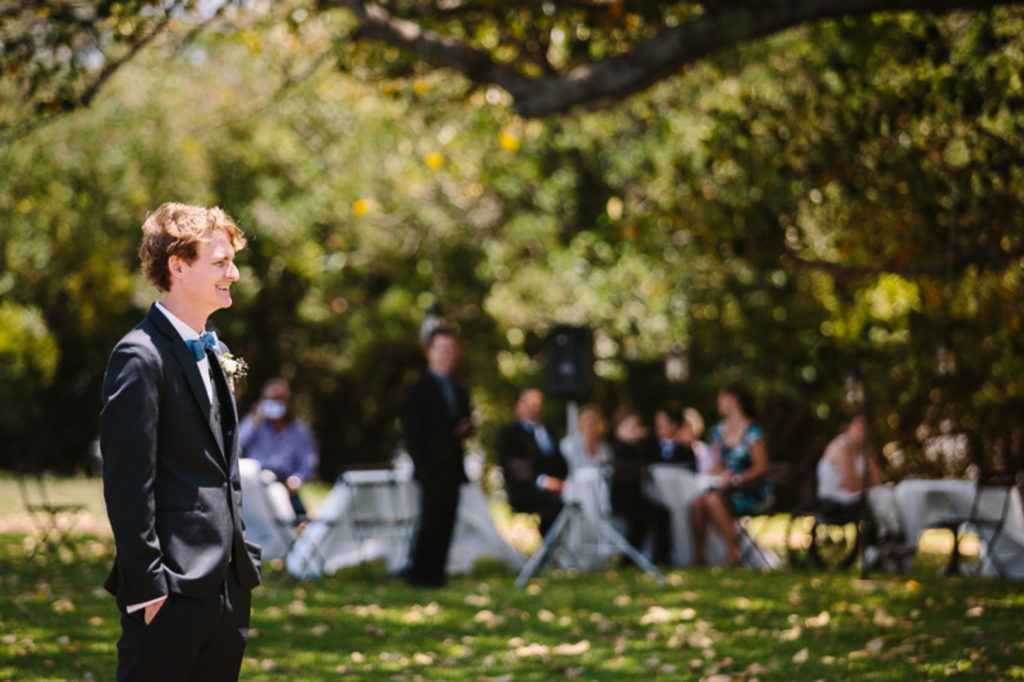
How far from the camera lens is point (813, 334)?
18.8 m

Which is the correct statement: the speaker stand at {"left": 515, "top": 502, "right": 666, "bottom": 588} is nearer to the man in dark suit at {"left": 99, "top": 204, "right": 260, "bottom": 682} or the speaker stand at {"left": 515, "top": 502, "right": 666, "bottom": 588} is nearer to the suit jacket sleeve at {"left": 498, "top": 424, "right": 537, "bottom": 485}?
the suit jacket sleeve at {"left": 498, "top": 424, "right": 537, "bottom": 485}

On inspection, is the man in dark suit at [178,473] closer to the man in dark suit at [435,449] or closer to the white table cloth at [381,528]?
the man in dark suit at [435,449]

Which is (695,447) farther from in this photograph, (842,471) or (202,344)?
(202,344)

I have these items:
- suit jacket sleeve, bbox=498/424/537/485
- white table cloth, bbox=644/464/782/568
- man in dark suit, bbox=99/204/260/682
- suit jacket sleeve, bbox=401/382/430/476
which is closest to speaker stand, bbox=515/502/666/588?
suit jacket sleeve, bbox=498/424/537/485

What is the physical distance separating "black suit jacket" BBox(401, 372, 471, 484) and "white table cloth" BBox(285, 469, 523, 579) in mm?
819

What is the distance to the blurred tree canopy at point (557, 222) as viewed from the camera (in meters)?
10.9

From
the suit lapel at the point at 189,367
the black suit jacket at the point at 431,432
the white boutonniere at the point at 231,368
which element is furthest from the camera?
the black suit jacket at the point at 431,432

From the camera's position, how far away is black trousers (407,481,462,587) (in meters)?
10.7

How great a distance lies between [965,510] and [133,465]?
9.92 m

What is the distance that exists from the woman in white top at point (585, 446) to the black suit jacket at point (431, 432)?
2435mm

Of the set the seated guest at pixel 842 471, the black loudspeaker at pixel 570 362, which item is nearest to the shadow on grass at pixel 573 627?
the seated guest at pixel 842 471

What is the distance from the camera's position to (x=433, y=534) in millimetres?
10711

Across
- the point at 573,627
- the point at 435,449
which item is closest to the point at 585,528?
the point at 435,449

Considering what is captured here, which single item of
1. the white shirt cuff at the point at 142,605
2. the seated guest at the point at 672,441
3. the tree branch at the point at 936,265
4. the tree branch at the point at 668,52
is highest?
the tree branch at the point at 668,52
